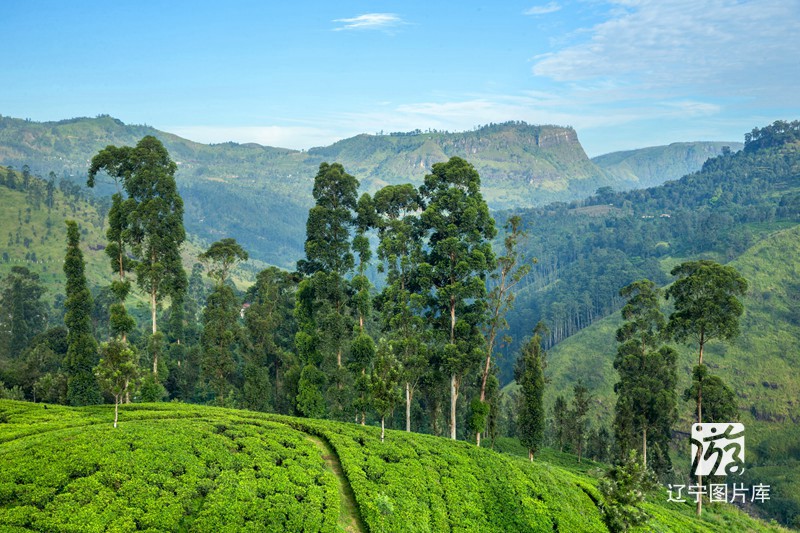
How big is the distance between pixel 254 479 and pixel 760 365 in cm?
13639

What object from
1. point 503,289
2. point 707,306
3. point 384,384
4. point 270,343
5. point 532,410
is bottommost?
point 532,410

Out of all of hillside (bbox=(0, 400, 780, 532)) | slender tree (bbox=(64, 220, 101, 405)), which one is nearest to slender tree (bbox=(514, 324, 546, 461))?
hillside (bbox=(0, 400, 780, 532))

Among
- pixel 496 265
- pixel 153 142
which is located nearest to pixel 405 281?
pixel 496 265

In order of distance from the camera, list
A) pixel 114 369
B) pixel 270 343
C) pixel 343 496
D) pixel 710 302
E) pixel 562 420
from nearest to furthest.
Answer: pixel 343 496
pixel 114 369
pixel 710 302
pixel 270 343
pixel 562 420

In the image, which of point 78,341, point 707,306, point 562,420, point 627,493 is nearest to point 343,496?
point 627,493

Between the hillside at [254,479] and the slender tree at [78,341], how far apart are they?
44.5ft

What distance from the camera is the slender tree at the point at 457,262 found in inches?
1825

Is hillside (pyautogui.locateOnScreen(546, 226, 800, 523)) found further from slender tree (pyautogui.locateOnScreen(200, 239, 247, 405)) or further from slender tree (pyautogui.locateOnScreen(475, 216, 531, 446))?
slender tree (pyautogui.locateOnScreen(200, 239, 247, 405))

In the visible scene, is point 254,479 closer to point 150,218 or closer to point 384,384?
point 384,384

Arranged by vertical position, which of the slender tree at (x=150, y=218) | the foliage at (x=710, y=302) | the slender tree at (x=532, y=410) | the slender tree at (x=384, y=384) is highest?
the slender tree at (x=150, y=218)

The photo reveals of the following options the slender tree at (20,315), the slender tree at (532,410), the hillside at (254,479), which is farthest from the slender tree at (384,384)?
the slender tree at (20,315)

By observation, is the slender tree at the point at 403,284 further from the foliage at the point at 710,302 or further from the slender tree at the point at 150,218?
the foliage at the point at 710,302

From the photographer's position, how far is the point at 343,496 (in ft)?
90.0

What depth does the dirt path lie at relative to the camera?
996 inches
